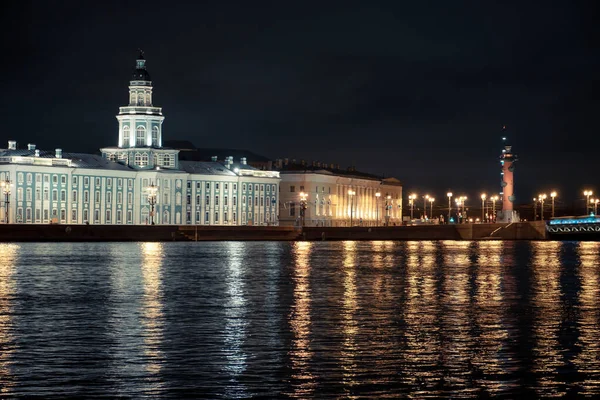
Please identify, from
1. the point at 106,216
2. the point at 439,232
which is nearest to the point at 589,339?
the point at 106,216

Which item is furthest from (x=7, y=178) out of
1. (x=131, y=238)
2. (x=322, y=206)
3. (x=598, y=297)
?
(x=598, y=297)

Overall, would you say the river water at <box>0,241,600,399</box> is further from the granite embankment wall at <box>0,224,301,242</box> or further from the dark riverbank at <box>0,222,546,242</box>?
the dark riverbank at <box>0,222,546,242</box>

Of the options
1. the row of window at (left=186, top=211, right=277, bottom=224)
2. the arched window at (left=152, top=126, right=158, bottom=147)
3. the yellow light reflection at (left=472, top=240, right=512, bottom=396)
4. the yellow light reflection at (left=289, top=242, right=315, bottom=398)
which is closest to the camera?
the yellow light reflection at (left=289, top=242, right=315, bottom=398)

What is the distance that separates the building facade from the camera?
11238cm

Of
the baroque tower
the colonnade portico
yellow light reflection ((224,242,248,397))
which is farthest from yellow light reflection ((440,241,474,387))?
the colonnade portico

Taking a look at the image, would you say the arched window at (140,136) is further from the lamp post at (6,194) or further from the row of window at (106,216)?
the lamp post at (6,194)

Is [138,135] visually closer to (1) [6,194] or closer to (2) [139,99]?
(2) [139,99]

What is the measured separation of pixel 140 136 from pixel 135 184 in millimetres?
6684

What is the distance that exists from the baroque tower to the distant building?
1880 centimetres

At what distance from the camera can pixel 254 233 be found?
117188 mm

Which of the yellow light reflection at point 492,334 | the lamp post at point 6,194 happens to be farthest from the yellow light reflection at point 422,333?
the lamp post at point 6,194

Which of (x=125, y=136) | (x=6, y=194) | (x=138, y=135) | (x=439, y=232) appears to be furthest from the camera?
(x=125, y=136)

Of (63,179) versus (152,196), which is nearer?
(63,179)

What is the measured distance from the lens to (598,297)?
36219 millimetres
